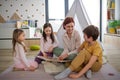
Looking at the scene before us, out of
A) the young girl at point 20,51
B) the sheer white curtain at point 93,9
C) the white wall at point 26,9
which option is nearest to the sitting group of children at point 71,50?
the young girl at point 20,51

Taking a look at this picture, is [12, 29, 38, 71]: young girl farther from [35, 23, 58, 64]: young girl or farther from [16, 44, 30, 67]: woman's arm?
[35, 23, 58, 64]: young girl

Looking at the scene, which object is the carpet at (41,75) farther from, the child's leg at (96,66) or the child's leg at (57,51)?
the child's leg at (57,51)

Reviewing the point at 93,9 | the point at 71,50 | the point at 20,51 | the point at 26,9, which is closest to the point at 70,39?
the point at 71,50

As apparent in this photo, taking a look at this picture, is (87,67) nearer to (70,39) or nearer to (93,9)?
(70,39)

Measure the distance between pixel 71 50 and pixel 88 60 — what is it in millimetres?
482

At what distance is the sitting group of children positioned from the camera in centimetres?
209

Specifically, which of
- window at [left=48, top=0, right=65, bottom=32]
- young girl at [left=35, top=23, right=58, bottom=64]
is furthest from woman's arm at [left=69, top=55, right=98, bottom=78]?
window at [left=48, top=0, right=65, bottom=32]

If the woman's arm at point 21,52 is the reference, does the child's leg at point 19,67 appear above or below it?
below

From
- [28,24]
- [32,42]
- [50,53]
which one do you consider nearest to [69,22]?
[50,53]

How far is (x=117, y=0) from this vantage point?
532cm

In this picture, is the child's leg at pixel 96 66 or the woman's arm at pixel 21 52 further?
the woman's arm at pixel 21 52

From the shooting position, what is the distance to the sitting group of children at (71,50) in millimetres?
2090

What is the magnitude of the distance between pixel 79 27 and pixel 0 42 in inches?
86.4

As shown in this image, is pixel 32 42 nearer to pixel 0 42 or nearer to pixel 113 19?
pixel 0 42
